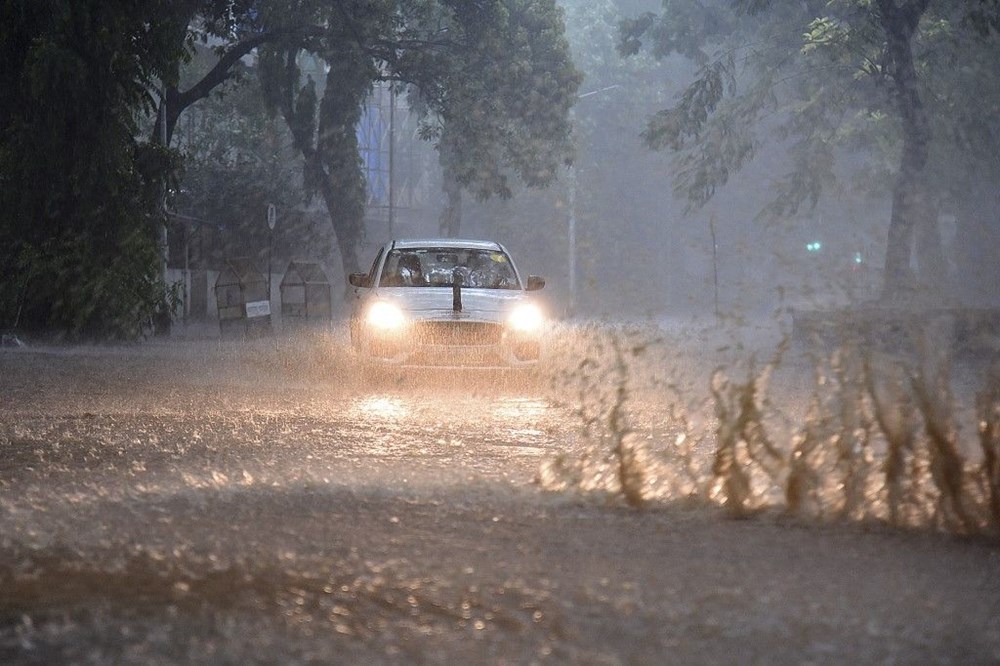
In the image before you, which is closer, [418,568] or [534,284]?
[418,568]

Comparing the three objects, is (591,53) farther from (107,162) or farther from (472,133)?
(107,162)

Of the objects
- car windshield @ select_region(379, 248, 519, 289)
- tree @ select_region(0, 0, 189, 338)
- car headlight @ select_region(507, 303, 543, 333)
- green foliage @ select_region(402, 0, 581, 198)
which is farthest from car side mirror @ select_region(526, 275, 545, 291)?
green foliage @ select_region(402, 0, 581, 198)

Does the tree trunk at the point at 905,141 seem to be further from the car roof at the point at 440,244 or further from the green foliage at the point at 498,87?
the car roof at the point at 440,244

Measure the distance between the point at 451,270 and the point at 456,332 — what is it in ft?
6.66

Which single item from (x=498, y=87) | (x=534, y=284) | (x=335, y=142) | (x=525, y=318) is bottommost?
(x=525, y=318)

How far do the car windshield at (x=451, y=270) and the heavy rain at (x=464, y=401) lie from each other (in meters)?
0.44

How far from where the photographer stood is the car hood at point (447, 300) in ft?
49.2

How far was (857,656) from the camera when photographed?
4.44 m

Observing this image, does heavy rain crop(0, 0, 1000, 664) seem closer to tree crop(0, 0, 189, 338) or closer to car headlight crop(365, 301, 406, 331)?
tree crop(0, 0, 189, 338)

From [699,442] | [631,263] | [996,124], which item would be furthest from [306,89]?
[631,263]

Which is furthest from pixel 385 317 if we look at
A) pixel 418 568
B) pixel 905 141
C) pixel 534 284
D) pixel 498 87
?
pixel 498 87

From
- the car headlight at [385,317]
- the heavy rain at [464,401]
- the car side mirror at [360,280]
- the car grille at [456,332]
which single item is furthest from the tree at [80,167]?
the car grille at [456,332]

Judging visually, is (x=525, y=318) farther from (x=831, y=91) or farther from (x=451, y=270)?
(x=831, y=91)

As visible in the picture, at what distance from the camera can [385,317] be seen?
49.3 feet
